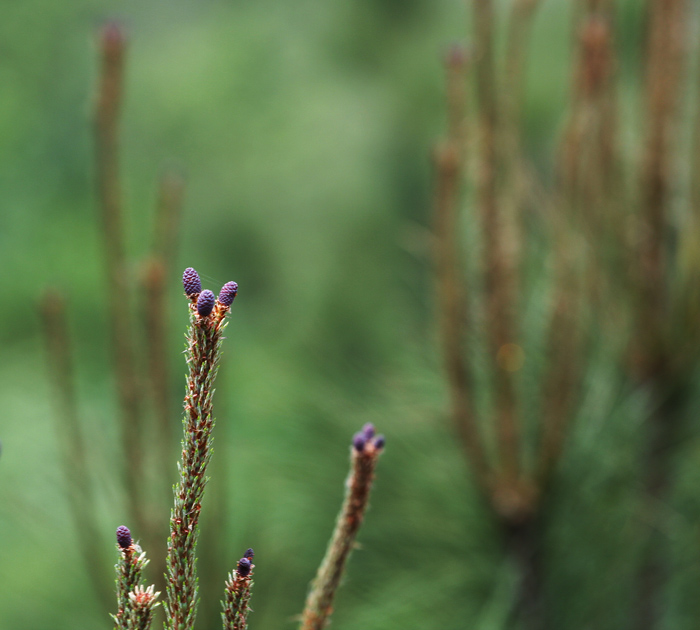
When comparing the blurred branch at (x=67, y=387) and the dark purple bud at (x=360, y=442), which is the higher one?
the blurred branch at (x=67, y=387)

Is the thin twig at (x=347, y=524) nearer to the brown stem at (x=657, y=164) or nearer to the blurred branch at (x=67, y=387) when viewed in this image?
the blurred branch at (x=67, y=387)

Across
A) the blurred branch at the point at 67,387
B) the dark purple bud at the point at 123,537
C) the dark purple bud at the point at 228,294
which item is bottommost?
the dark purple bud at the point at 123,537

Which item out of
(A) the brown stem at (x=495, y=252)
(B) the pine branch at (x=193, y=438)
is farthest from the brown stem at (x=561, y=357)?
(B) the pine branch at (x=193, y=438)

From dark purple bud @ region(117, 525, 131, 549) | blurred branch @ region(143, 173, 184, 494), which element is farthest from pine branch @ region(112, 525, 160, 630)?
blurred branch @ region(143, 173, 184, 494)

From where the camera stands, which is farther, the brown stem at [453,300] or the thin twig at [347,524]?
the brown stem at [453,300]

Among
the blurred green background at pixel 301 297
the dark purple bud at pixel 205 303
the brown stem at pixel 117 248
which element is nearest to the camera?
the dark purple bud at pixel 205 303

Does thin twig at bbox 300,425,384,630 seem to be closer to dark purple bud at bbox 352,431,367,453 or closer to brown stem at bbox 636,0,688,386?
dark purple bud at bbox 352,431,367,453

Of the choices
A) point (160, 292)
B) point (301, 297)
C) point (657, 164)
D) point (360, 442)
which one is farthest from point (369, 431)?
point (301, 297)
